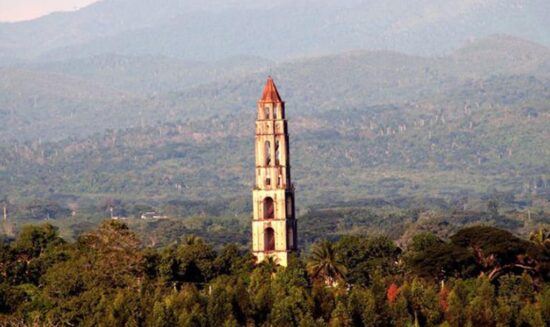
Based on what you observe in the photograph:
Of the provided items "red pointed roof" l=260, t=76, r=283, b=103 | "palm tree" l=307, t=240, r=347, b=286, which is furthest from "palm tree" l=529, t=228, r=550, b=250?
"red pointed roof" l=260, t=76, r=283, b=103

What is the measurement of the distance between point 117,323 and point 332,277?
74.0 feet

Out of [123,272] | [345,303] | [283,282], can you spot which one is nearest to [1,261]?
[123,272]

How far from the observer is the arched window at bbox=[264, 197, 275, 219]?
99.2m

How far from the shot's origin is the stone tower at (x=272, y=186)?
321 feet

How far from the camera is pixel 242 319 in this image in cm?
7400

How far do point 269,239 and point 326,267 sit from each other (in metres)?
8.12

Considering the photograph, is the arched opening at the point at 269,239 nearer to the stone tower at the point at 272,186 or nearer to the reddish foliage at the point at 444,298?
the stone tower at the point at 272,186

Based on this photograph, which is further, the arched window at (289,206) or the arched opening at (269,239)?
the arched window at (289,206)

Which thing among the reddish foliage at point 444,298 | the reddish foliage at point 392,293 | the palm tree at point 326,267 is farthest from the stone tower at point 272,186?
the reddish foliage at point 444,298

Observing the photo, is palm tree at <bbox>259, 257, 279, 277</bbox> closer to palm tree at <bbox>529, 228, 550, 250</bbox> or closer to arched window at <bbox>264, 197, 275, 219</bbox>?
arched window at <bbox>264, 197, 275, 219</bbox>

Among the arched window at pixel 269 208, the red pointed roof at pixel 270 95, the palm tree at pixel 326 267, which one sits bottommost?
the palm tree at pixel 326 267

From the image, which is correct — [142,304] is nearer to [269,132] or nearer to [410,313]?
[410,313]

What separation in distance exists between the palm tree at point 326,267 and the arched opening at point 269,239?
18.2ft

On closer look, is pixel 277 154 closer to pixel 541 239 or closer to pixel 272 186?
pixel 272 186
